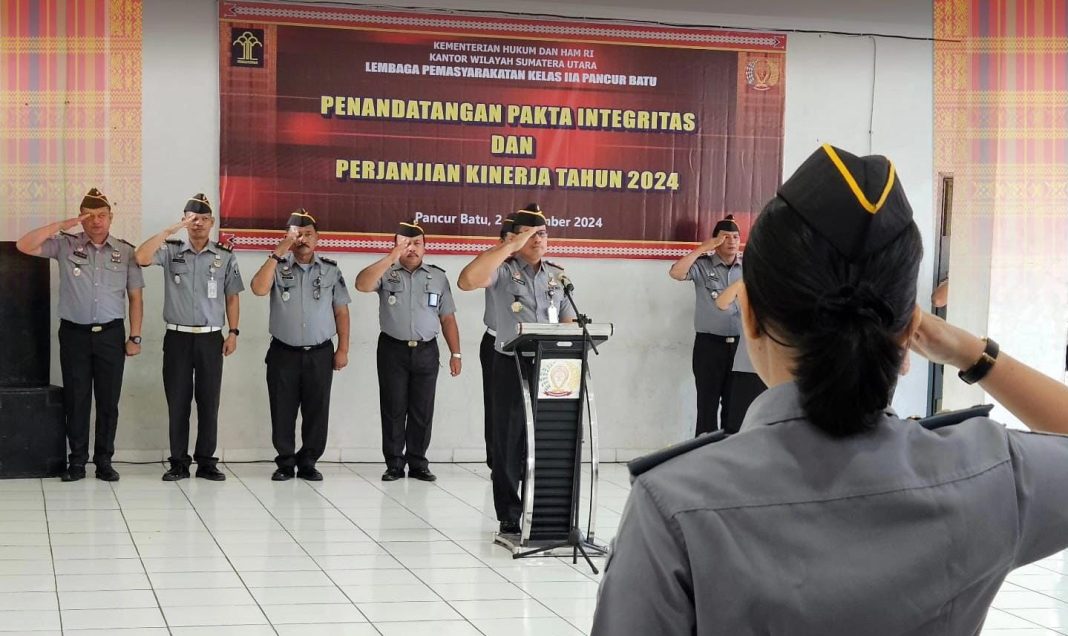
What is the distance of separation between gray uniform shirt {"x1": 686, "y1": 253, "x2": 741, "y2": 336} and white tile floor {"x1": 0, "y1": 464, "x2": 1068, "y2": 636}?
5.54ft

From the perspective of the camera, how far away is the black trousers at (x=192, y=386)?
7.79 meters

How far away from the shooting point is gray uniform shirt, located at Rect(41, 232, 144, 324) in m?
7.67

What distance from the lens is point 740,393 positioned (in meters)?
8.33

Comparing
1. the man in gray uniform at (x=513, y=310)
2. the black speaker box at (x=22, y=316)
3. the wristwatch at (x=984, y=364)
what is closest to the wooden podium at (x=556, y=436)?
the man in gray uniform at (x=513, y=310)

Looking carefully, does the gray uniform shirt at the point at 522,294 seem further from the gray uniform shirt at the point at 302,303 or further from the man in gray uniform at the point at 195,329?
the man in gray uniform at the point at 195,329

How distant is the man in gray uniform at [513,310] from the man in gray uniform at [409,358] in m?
1.52

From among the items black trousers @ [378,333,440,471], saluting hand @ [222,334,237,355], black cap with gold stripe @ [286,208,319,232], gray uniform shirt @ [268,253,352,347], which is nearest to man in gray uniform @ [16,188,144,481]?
saluting hand @ [222,334,237,355]

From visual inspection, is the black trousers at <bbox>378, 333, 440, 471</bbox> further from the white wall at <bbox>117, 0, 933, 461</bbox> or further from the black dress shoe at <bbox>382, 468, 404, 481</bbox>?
the white wall at <bbox>117, 0, 933, 461</bbox>

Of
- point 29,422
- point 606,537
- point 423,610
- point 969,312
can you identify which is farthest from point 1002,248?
point 29,422

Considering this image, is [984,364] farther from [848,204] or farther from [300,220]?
[300,220]

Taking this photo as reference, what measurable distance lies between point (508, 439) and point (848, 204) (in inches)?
207

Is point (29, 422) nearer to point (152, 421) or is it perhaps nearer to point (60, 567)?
point (152, 421)

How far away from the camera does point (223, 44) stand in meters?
8.17

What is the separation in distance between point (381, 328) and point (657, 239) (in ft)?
7.42
